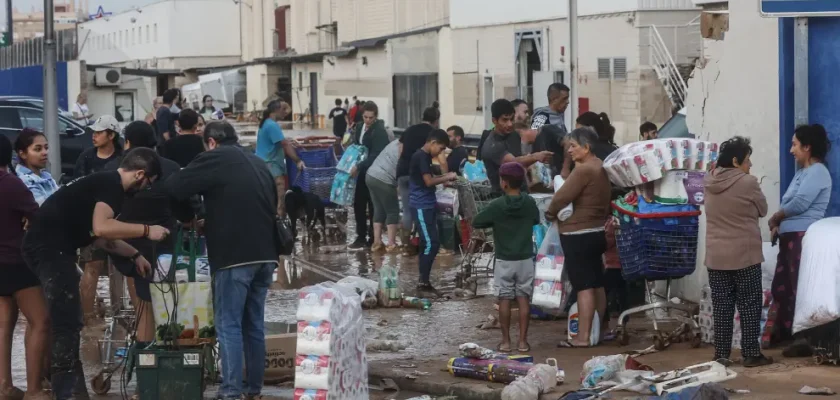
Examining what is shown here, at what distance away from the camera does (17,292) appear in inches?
366

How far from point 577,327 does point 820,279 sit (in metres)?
2.28

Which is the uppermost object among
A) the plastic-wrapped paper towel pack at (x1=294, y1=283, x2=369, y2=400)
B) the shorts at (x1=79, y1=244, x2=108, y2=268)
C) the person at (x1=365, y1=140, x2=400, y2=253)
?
the person at (x1=365, y1=140, x2=400, y2=253)

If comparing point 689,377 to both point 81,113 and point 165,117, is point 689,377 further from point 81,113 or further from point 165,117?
point 81,113

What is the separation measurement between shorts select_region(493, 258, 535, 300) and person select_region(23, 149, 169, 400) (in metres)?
2.95

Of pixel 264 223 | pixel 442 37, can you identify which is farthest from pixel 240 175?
pixel 442 37

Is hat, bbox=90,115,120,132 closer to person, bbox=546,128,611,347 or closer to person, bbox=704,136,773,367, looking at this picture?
person, bbox=546,128,611,347

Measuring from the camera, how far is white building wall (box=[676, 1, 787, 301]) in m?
10.7

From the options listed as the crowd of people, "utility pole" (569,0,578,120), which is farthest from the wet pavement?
"utility pole" (569,0,578,120)

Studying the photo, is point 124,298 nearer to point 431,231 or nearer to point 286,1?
point 431,231

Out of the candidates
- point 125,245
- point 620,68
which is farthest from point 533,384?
point 620,68

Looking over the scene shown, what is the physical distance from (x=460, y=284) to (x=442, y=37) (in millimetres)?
31840

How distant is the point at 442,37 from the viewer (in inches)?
1796

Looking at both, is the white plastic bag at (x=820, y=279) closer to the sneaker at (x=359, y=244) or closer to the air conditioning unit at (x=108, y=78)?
the sneaker at (x=359, y=244)

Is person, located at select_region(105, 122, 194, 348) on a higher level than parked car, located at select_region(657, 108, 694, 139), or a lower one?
→ lower
